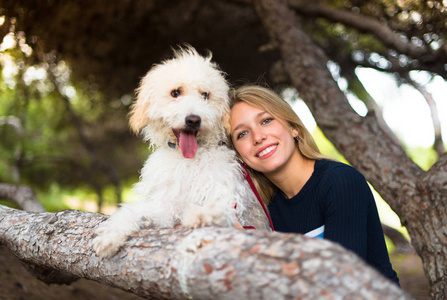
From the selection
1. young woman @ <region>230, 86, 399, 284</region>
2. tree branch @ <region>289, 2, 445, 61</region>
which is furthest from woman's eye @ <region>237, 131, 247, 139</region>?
tree branch @ <region>289, 2, 445, 61</region>

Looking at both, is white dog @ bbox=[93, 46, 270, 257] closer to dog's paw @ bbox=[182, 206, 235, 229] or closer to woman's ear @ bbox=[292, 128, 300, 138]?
dog's paw @ bbox=[182, 206, 235, 229]

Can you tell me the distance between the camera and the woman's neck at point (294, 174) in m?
2.72

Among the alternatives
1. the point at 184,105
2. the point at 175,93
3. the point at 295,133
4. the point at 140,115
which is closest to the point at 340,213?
the point at 295,133

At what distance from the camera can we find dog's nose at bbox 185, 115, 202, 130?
7.48 feet

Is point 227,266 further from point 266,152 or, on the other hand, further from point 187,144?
point 266,152

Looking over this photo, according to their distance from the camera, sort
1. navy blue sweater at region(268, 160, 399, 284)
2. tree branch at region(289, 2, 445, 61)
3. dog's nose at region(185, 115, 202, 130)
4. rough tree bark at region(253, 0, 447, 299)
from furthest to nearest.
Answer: tree branch at region(289, 2, 445, 61) → rough tree bark at region(253, 0, 447, 299) → dog's nose at region(185, 115, 202, 130) → navy blue sweater at region(268, 160, 399, 284)

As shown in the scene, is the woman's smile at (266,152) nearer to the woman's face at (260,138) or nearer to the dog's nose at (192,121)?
the woman's face at (260,138)

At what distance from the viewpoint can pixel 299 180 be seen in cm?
272

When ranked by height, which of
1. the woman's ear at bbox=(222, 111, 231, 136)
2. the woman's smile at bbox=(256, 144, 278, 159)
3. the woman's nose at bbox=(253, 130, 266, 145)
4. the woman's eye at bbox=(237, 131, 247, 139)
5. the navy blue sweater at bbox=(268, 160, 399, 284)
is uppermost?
the woman's ear at bbox=(222, 111, 231, 136)

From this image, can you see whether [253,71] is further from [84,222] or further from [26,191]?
[84,222]

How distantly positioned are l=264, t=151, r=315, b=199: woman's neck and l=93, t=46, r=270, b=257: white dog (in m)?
0.30

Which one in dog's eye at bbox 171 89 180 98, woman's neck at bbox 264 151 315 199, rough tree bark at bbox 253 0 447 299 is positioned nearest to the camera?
dog's eye at bbox 171 89 180 98

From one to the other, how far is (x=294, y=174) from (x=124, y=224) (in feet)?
4.42

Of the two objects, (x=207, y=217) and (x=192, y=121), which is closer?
(x=207, y=217)
